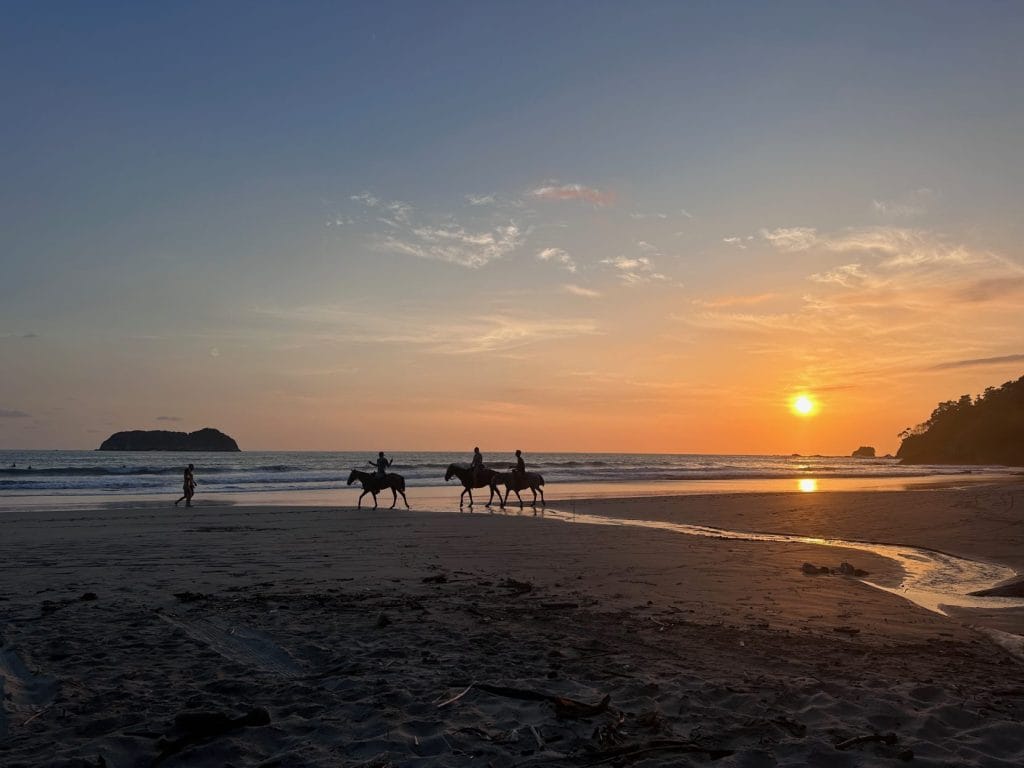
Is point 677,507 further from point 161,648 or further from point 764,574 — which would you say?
point 161,648

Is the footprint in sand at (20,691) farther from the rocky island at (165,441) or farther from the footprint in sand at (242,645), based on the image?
the rocky island at (165,441)

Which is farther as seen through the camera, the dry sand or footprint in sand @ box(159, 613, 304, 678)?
footprint in sand @ box(159, 613, 304, 678)

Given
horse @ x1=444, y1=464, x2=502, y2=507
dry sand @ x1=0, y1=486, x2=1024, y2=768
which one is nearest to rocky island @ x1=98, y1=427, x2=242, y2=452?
horse @ x1=444, y1=464, x2=502, y2=507

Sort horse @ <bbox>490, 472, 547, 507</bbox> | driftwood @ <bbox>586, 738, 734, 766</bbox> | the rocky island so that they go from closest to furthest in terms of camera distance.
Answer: driftwood @ <bbox>586, 738, 734, 766</bbox>
horse @ <bbox>490, 472, 547, 507</bbox>
the rocky island

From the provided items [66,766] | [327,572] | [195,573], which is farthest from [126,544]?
[66,766]

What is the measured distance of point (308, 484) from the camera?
42719 millimetres

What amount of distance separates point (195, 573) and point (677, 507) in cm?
1738

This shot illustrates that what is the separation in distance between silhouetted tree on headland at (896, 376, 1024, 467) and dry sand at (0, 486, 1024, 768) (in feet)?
291

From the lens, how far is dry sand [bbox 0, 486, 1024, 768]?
4.12 m

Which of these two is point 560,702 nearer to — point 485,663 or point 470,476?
point 485,663

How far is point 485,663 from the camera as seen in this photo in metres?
5.71

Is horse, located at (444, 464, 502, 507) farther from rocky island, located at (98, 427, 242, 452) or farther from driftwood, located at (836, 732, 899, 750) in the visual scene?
rocky island, located at (98, 427, 242, 452)

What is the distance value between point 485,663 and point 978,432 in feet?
338

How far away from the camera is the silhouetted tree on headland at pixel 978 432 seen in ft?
277
